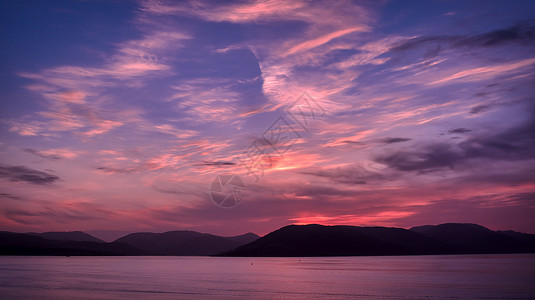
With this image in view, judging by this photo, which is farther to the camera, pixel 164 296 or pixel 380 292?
pixel 380 292

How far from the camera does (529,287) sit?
72625mm

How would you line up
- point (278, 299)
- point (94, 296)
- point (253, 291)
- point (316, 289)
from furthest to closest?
point (316, 289) < point (253, 291) < point (94, 296) < point (278, 299)

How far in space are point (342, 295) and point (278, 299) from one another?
10807 mm

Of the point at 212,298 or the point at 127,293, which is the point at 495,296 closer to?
the point at 212,298

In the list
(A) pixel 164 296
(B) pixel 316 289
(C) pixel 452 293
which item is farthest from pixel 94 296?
(C) pixel 452 293

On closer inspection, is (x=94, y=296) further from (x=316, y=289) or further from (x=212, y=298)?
(x=316, y=289)

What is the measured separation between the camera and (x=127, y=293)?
2662 inches

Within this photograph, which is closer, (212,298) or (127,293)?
(212,298)

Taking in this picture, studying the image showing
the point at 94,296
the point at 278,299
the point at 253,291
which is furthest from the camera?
the point at 253,291

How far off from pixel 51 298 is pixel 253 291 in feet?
97.2

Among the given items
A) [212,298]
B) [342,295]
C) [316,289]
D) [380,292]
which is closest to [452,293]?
[380,292]

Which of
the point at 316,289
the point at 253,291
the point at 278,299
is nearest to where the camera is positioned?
the point at 278,299

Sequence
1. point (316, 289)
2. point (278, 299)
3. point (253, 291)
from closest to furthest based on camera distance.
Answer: point (278, 299) < point (253, 291) < point (316, 289)

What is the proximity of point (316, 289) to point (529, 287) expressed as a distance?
35489mm
